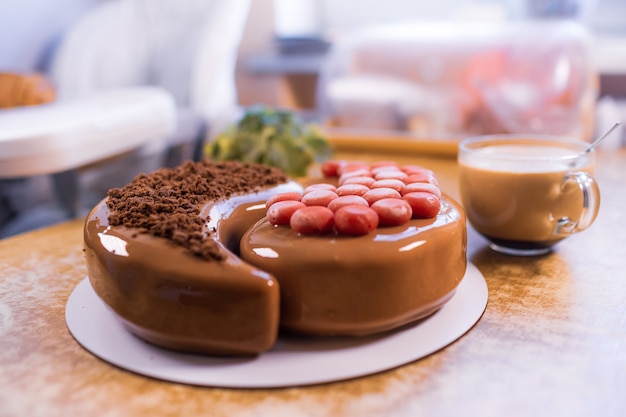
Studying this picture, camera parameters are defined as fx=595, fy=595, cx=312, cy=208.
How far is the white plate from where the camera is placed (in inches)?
21.2

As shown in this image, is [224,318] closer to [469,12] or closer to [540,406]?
[540,406]

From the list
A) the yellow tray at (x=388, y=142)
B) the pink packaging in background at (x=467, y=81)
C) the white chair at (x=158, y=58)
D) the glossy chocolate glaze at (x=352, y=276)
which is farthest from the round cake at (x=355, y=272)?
the white chair at (x=158, y=58)

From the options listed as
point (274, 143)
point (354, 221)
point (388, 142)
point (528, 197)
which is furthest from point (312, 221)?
point (388, 142)

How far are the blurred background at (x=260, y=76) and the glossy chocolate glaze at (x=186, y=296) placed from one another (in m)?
0.82

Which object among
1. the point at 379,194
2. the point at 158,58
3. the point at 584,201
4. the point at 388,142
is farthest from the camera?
the point at 158,58

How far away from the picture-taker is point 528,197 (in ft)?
2.59

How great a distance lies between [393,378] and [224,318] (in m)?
0.16

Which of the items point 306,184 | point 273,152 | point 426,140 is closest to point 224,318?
point 306,184

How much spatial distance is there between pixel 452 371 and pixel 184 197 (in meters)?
0.38

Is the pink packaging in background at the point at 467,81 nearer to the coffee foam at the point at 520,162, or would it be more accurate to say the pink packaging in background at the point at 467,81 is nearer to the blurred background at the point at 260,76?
the blurred background at the point at 260,76

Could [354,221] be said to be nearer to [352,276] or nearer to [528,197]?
[352,276]

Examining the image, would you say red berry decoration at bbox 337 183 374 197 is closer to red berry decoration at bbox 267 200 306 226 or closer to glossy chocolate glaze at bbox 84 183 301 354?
red berry decoration at bbox 267 200 306 226

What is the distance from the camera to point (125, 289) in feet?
1.94

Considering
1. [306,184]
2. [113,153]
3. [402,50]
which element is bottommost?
[113,153]
